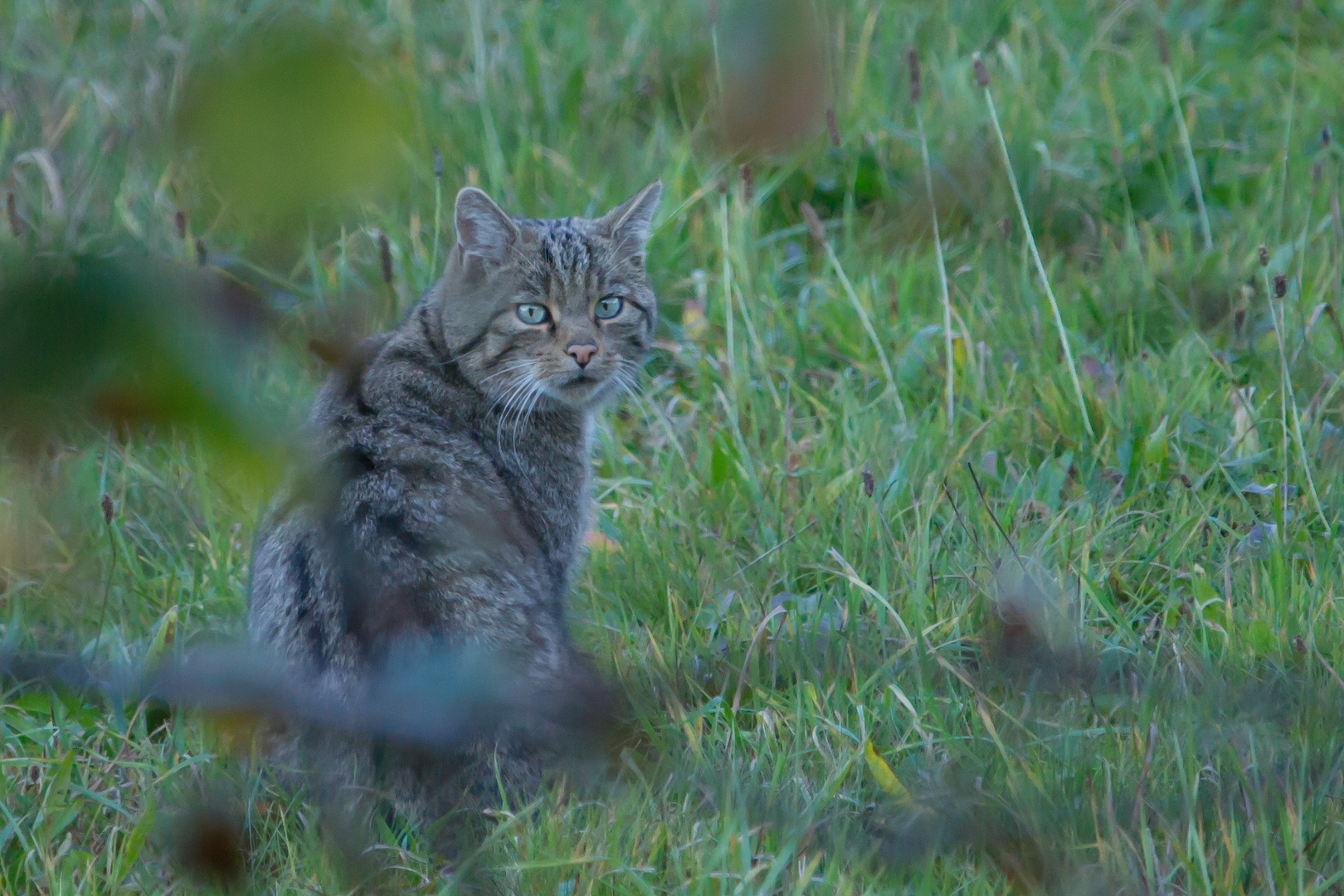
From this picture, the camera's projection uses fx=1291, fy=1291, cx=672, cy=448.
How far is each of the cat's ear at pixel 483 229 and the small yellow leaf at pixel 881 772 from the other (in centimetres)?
187

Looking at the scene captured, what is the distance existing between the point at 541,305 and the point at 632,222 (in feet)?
1.45

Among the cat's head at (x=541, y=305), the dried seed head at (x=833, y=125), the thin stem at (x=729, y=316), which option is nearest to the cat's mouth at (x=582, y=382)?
the cat's head at (x=541, y=305)

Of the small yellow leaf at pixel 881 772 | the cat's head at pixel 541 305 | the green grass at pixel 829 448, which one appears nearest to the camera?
the green grass at pixel 829 448

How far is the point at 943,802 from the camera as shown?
6.15ft

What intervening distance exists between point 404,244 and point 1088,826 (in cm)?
324

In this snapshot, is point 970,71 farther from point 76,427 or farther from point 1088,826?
point 76,427

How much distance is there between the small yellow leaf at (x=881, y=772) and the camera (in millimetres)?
2479

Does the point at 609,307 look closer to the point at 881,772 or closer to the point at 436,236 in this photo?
the point at 436,236

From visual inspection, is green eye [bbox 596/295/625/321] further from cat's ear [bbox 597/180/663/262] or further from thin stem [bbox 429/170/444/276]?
thin stem [bbox 429/170/444/276]

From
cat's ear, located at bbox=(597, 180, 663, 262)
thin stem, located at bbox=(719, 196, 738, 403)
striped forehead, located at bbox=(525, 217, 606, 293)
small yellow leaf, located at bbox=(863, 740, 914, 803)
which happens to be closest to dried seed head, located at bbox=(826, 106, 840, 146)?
thin stem, located at bbox=(719, 196, 738, 403)

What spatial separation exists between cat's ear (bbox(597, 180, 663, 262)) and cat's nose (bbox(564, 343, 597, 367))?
0.42 meters

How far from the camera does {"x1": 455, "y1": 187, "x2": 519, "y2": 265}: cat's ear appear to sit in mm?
3682

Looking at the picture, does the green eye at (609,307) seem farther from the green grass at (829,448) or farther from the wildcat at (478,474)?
the green grass at (829,448)

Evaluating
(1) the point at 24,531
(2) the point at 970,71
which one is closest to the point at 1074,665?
(1) the point at 24,531
